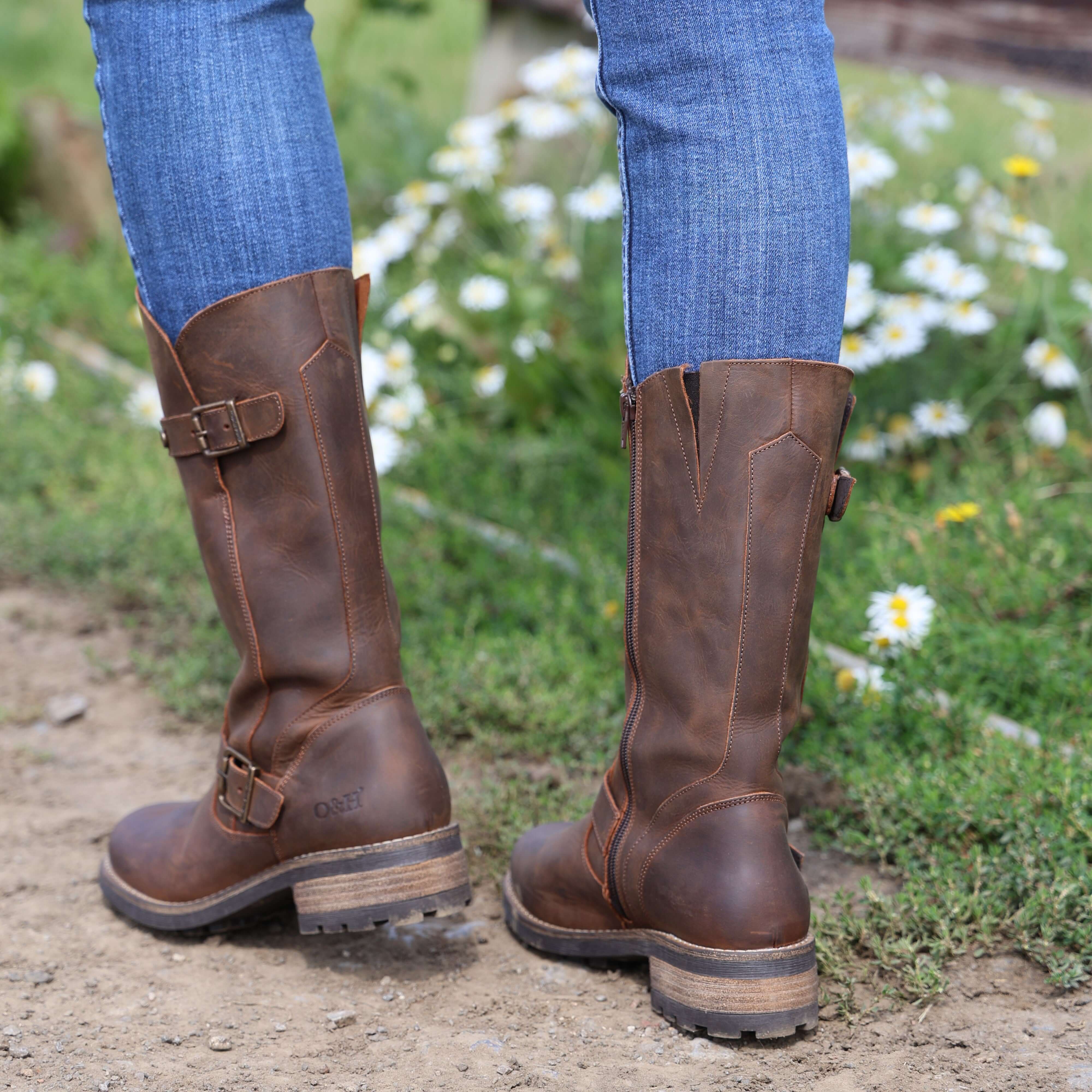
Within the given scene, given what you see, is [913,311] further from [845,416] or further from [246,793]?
[246,793]

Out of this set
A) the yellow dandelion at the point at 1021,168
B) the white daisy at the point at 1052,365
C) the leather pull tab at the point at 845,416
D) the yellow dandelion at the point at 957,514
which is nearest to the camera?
the leather pull tab at the point at 845,416

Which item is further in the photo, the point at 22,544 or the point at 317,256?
the point at 22,544

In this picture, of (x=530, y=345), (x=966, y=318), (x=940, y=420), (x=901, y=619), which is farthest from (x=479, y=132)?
(x=901, y=619)

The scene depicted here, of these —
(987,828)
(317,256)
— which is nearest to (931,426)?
(987,828)

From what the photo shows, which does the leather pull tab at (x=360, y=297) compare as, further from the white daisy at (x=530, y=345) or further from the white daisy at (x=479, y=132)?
the white daisy at (x=479, y=132)

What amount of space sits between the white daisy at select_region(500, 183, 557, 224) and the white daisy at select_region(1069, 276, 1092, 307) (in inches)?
58.4

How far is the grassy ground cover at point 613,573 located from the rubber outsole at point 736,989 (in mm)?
133

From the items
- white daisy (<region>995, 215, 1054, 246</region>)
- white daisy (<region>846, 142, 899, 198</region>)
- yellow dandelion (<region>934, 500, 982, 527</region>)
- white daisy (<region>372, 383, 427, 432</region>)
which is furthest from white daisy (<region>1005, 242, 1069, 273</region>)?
white daisy (<region>372, 383, 427, 432</region>)

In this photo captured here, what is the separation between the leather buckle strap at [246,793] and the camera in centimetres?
143

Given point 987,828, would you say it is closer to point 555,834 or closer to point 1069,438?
point 555,834

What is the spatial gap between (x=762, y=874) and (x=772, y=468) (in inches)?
18.3

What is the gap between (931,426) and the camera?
8.74ft

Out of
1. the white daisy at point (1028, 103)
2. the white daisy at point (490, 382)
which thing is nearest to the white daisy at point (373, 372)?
the white daisy at point (490, 382)

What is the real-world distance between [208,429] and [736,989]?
2.97 ft
